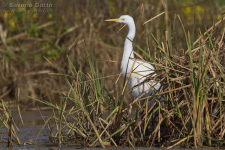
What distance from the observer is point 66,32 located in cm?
709

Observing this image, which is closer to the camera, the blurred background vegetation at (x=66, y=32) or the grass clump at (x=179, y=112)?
the grass clump at (x=179, y=112)

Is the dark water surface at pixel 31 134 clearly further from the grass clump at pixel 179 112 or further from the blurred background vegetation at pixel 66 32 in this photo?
the blurred background vegetation at pixel 66 32

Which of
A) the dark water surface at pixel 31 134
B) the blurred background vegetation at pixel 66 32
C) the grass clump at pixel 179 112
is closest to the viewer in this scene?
the grass clump at pixel 179 112

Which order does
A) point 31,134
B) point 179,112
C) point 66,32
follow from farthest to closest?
point 66,32 < point 31,134 < point 179,112

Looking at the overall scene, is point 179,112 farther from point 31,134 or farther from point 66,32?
point 66,32

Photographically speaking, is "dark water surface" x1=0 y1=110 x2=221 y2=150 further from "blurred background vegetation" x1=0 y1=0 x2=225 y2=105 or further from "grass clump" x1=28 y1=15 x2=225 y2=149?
"blurred background vegetation" x1=0 y1=0 x2=225 y2=105

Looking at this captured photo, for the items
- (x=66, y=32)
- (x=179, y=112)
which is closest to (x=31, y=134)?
(x=179, y=112)

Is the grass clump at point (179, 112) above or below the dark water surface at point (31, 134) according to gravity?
above

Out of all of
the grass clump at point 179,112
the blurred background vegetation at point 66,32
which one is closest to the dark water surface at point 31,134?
the grass clump at point 179,112

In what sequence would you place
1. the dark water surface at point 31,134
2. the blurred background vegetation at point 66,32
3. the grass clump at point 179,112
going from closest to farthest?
1. the grass clump at point 179,112
2. the dark water surface at point 31,134
3. the blurred background vegetation at point 66,32

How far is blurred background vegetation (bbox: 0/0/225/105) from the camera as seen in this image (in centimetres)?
668

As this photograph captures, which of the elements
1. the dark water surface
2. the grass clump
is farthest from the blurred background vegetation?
the grass clump

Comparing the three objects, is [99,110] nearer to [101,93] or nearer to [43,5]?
[101,93]

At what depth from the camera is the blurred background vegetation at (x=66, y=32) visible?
6684 mm
